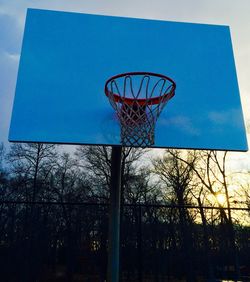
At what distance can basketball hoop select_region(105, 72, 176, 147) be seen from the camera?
263cm

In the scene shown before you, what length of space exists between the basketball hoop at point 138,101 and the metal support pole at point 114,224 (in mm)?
630

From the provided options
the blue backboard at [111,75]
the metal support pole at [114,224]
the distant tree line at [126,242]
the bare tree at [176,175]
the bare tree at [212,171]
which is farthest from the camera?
the bare tree at [212,171]

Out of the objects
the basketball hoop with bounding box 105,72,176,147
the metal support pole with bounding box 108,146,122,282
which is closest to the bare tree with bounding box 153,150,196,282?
the metal support pole with bounding box 108,146,122,282

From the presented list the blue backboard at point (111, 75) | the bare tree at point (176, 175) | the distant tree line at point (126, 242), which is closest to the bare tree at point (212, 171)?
the bare tree at point (176, 175)

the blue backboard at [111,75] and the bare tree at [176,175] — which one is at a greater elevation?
the bare tree at [176,175]

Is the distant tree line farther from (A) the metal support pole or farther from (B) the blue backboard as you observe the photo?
(B) the blue backboard

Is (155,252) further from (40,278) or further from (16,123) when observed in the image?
(16,123)

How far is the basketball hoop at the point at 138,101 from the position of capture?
2631 mm

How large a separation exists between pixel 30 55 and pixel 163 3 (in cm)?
252

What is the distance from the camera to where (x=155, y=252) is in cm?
512

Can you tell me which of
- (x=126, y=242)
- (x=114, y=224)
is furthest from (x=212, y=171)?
(x=114, y=224)

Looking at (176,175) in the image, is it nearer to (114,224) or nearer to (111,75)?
(114,224)

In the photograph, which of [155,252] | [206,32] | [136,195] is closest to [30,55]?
[206,32]

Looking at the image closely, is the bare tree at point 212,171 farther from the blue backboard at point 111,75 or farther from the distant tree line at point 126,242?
the blue backboard at point 111,75
